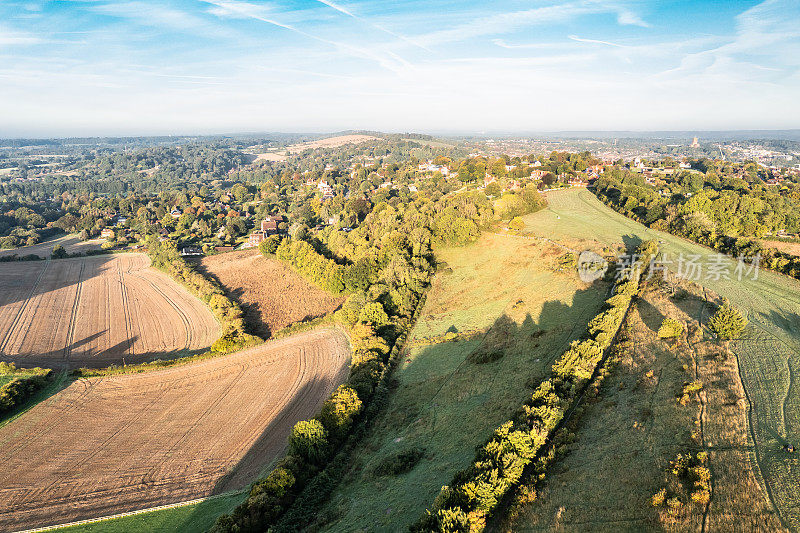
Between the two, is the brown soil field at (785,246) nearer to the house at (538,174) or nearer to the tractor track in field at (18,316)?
the house at (538,174)

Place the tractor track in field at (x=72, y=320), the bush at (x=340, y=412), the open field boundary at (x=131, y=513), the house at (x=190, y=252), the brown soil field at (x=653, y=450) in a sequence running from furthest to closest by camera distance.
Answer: the house at (x=190, y=252)
the tractor track in field at (x=72, y=320)
the bush at (x=340, y=412)
the open field boundary at (x=131, y=513)
the brown soil field at (x=653, y=450)

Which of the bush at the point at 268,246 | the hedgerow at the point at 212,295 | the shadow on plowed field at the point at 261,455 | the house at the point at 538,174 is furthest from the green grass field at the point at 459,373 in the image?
the house at the point at 538,174

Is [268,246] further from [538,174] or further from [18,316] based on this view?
[538,174]

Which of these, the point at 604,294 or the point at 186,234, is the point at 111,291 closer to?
the point at 186,234

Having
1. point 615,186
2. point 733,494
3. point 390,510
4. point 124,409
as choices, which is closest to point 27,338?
point 124,409

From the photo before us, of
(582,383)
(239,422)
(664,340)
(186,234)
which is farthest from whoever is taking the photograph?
(186,234)

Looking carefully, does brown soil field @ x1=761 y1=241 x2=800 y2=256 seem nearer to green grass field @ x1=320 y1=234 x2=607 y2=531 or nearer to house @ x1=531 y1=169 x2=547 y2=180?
green grass field @ x1=320 y1=234 x2=607 y2=531
